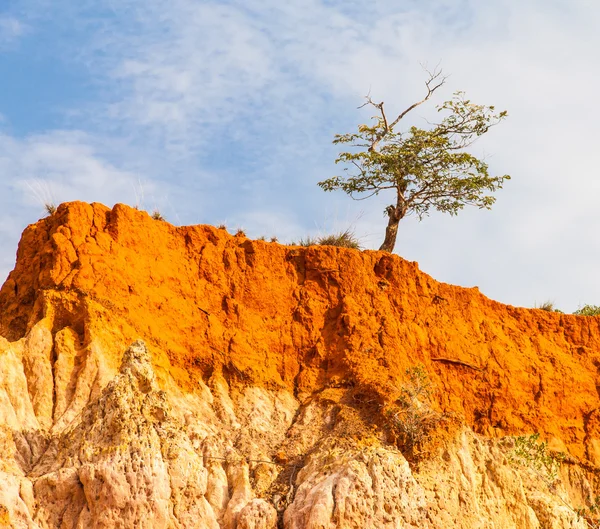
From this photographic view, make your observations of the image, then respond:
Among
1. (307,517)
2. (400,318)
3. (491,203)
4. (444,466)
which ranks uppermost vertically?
(491,203)

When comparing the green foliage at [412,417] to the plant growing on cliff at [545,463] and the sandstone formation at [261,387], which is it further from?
the plant growing on cliff at [545,463]

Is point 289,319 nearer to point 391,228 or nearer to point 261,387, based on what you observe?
point 261,387

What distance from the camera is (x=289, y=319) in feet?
80.3

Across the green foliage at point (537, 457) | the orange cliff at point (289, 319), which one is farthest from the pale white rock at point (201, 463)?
the green foliage at point (537, 457)

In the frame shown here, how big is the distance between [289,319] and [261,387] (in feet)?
7.38

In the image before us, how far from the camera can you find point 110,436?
1817 centimetres

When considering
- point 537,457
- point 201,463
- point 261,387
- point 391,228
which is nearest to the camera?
point 201,463

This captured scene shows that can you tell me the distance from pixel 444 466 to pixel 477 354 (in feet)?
16.3

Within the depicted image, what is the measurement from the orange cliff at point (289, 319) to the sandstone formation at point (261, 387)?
42mm

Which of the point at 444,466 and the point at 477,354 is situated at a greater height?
the point at 477,354

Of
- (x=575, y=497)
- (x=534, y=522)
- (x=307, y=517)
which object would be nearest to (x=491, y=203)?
(x=575, y=497)

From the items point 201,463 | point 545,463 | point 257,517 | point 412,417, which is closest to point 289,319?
point 412,417

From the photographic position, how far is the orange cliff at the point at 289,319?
2216 centimetres

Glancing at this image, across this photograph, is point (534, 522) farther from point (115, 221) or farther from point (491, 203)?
point (491, 203)
